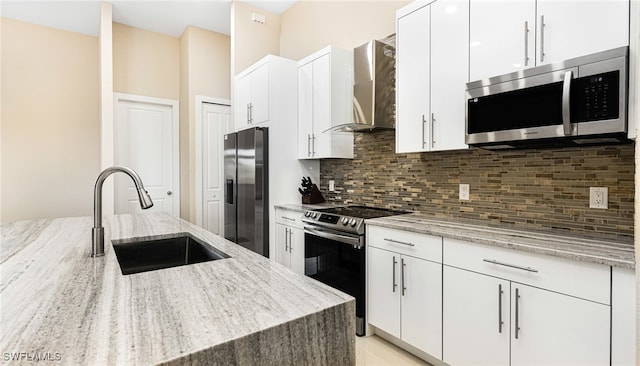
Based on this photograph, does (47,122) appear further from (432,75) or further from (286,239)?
(432,75)

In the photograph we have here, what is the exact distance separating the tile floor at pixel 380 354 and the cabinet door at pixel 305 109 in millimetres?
1823

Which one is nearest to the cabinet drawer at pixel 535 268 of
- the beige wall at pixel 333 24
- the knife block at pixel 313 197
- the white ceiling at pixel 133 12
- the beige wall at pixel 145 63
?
the knife block at pixel 313 197

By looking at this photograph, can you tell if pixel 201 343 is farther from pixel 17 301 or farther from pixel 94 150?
pixel 94 150

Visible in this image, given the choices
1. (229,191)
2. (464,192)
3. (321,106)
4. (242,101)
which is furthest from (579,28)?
(229,191)

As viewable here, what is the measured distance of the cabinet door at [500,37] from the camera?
1.76 metres

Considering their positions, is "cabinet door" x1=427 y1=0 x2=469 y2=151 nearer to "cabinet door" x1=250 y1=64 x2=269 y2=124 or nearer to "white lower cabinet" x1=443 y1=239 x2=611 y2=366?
"white lower cabinet" x1=443 y1=239 x2=611 y2=366

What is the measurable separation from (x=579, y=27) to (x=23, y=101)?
18.9ft

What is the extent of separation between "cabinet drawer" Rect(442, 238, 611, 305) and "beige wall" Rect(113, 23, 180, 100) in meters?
4.62

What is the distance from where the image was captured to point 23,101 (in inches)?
166

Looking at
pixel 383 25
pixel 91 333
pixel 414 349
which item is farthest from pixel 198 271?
pixel 383 25

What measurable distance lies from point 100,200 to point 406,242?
5.49 ft

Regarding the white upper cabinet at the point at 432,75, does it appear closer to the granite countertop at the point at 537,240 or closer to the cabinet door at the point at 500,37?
the cabinet door at the point at 500,37

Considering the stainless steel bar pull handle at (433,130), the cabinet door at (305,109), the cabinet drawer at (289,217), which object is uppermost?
the cabinet door at (305,109)

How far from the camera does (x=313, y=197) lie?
350 cm
